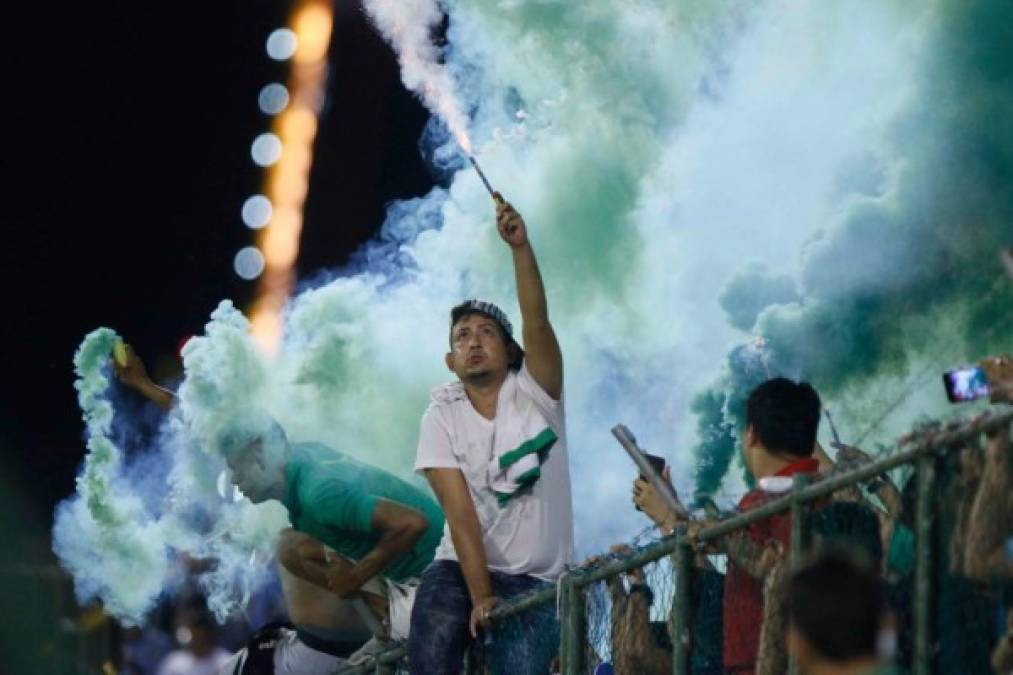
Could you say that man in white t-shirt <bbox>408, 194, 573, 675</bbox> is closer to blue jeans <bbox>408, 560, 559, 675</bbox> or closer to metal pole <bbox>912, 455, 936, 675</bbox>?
blue jeans <bbox>408, 560, 559, 675</bbox>

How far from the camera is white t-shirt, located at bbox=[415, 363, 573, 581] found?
7449mm

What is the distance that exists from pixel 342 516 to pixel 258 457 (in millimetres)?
590

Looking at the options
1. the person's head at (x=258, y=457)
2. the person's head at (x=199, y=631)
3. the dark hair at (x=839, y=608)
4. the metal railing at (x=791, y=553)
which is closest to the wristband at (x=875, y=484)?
the metal railing at (x=791, y=553)

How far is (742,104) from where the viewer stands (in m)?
12.4

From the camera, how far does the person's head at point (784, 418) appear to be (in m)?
6.15

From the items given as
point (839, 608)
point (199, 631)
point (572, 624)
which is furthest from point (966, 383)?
point (199, 631)

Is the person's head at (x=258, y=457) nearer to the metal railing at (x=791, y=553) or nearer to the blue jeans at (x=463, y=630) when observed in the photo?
the blue jeans at (x=463, y=630)

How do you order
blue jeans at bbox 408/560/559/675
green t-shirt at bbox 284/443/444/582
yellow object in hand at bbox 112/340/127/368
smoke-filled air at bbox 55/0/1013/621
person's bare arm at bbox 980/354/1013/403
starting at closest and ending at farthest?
1. person's bare arm at bbox 980/354/1013/403
2. blue jeans at bbox 408/560/559/675
3. green t-shirt at bbox 284/443/444/582
4. yellow object in hand at bbox 112/340/127/368
5. smoke-filled air at bbox 55/0/1013/621

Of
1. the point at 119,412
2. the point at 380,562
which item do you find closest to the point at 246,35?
the point at 119,412

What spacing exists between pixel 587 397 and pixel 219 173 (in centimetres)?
372

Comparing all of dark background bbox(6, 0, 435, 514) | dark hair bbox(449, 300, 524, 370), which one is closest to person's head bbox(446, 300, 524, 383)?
dark hair bbox(449, 300, 524, 370)

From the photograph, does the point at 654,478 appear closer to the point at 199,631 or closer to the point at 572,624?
the point at 572,624

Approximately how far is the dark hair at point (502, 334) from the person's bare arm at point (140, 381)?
205 cm

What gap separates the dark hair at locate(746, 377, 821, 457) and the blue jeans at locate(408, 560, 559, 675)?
→ 1.22m
